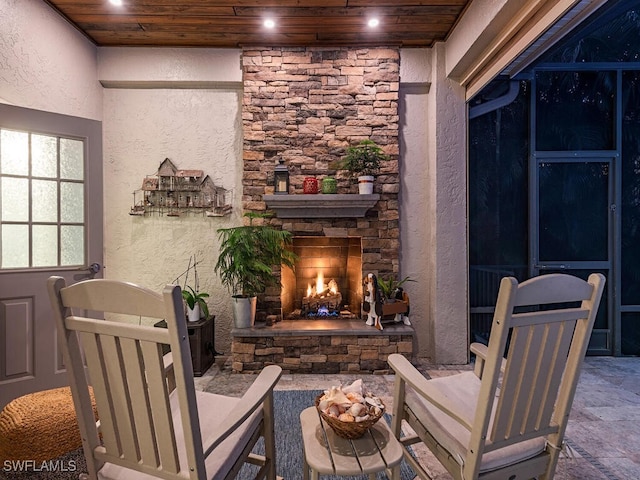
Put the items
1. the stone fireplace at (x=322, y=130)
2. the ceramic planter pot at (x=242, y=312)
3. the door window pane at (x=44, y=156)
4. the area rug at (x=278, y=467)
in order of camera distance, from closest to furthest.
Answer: the area rug at (x=278, y=467)
the door window pane at (x=44, y=156)
the ceramic planter pot at (x=242, y=312)
the stone fireplace at (x=322, y=130)

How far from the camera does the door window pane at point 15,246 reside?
8.11ft

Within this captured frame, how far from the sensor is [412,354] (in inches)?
128

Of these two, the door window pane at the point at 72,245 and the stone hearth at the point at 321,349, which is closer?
the door window pane at the point at 72,245

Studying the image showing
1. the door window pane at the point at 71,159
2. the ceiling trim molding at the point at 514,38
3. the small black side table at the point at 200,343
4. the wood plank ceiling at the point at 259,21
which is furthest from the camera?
the small black side table at the point at 200,343

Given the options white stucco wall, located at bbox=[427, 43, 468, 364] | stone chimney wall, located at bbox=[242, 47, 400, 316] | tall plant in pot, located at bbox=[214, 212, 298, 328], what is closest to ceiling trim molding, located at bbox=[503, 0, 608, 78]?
white stucco wall, located at bbox=[427, 43, 468, 364]

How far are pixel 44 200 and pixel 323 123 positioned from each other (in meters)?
2.33

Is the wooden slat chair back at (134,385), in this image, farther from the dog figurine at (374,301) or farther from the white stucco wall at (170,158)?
the white stucco wall at (170,158)

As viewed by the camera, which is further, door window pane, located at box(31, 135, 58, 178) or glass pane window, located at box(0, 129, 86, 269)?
door window pane, located at box(31, 135, 58, 178)

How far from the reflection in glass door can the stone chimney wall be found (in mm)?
1417

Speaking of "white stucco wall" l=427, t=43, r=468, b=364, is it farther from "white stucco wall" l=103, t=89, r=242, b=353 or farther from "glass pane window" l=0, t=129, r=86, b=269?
"glass pane window" l=0, t=129, r=86, b=269

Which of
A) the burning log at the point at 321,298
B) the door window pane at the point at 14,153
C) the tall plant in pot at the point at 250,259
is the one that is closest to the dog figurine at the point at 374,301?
the burning log at the point at 321,298

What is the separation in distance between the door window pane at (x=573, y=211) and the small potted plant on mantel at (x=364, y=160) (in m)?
1.62

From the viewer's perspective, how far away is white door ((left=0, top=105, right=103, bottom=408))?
2.45 metres

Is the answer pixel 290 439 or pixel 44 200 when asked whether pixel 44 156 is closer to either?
pixel 44 200
